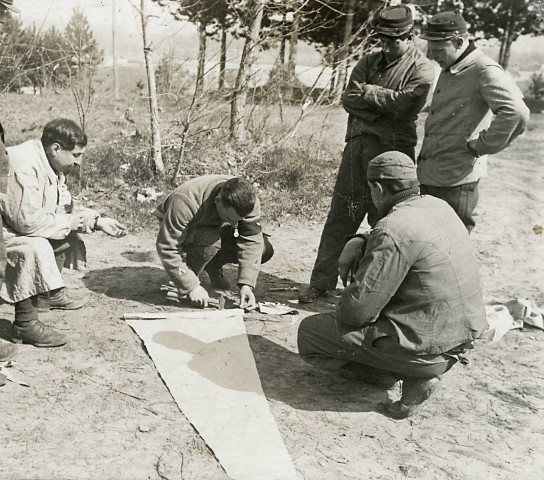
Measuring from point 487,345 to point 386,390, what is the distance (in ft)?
3.34

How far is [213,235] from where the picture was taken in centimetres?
446

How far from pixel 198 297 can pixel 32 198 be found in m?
1.32

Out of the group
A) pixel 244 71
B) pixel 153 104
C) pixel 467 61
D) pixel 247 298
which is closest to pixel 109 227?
pixel 247 298

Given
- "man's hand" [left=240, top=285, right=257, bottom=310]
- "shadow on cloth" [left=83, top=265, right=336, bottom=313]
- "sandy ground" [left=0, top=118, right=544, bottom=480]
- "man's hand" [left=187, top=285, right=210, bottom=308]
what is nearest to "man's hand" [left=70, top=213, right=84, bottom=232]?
"sandy ground" [left=0, top=118, right=544, bottom=480]

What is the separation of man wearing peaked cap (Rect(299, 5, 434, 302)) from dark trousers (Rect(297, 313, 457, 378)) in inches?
53.0

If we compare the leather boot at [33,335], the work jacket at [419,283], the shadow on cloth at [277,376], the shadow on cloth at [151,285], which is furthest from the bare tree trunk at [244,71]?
the work jacket at [419,283]

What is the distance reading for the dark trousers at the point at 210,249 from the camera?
445 cm

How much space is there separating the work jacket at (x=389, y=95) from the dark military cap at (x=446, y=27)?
382mm

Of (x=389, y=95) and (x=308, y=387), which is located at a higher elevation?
(x=389, y=95)

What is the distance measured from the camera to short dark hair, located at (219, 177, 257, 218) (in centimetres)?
400

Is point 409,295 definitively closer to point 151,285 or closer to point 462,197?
point 462,197

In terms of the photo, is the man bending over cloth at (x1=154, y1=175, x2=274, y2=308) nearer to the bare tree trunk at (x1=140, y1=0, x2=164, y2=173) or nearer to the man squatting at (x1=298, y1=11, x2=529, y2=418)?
the man squatting at (x1=298, y1=11, x2=529, y2=418)

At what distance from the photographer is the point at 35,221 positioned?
369 centimetres

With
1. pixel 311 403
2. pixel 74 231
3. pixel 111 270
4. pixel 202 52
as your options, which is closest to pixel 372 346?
pixel 311 403
